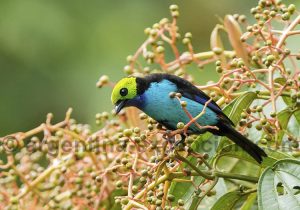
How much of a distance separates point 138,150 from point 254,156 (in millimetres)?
392

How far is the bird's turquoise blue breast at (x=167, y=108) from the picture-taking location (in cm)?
286

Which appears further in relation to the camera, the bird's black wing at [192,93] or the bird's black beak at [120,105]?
the bird's black beak at [120,105]

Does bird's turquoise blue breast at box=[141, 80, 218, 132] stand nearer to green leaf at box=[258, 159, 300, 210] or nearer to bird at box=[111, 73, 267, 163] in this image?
bird at box=[111, 73, 267, 163]

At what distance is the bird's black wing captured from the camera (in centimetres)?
266

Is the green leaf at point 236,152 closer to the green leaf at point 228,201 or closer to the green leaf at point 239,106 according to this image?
the green leaf at point 239,106

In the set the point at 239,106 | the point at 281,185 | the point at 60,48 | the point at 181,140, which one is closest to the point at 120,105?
the point at 181,140

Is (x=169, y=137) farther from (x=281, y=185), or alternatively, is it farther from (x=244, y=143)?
(x=281, y=185)

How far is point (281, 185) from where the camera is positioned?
2.36 metres

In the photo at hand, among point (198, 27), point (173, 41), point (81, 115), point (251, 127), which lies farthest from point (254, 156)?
point (198, 27)

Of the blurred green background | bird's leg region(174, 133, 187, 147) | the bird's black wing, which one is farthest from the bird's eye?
the blurred green background

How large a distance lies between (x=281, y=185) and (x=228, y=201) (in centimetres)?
21

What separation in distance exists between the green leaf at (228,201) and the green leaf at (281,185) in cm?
19

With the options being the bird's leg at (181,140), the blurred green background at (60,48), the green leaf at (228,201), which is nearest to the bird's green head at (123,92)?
the bird's leg at (181,140)

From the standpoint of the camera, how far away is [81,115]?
19.1 feet
